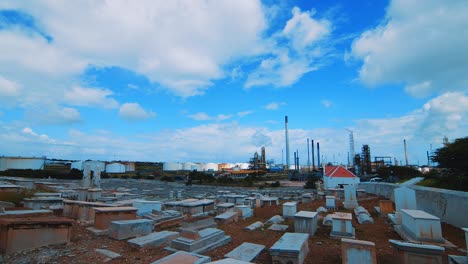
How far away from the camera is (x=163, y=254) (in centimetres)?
566

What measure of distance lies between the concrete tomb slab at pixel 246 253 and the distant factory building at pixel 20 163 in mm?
54094

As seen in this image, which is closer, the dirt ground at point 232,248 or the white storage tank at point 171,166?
the dirt ground at point 232,248

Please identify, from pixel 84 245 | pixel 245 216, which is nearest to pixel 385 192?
pixel 245 216

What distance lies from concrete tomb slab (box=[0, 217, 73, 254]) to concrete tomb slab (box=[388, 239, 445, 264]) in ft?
23.5

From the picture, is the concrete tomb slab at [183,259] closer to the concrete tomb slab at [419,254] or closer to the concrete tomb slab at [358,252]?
the concrete tomb slab at [358,252]

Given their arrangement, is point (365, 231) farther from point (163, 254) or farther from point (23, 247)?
point (23, 247)

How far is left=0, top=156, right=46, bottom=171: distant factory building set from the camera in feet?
144

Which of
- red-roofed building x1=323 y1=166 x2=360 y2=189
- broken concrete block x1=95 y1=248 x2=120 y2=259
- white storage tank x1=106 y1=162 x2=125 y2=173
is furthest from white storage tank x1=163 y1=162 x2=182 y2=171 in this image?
broken concrete block x1=95 y1=248 x2=120 y2=259

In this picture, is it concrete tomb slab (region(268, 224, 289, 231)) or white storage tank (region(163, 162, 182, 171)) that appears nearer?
concrete tomb slab (region(268, 224, 289, 231))

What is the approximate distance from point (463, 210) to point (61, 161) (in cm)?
9245

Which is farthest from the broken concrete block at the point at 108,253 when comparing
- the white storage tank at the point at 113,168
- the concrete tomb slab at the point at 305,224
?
the white storage tank at the point at 113,168

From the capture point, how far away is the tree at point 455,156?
11.2 meters

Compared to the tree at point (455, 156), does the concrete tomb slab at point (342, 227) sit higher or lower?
lower

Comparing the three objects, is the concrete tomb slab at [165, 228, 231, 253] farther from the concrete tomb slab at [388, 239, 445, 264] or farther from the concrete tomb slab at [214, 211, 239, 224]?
the concrete tomb slab at [388, 239, 445, 264]
